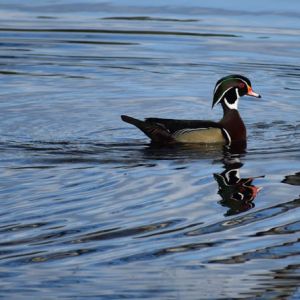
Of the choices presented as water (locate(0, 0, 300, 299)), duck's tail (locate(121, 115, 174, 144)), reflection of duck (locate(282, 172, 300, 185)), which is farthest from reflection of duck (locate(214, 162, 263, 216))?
duck's tail (locate(121, 115, 174, 144))

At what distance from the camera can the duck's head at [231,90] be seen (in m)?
14.8

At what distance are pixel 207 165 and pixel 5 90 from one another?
4.69 meters

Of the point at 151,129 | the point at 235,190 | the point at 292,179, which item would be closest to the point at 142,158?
the point at 151,129

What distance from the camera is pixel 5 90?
1631cm

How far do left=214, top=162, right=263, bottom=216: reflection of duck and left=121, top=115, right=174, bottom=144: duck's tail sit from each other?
1.65m

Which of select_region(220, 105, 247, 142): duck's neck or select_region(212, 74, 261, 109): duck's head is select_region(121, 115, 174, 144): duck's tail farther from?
select_region(212, 74, 261, 109): duck's head

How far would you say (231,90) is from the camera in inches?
585

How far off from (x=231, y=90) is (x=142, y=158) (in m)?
2.39

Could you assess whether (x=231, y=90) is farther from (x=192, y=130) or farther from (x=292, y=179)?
(x=292, y=179)

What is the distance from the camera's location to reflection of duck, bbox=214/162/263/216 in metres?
10.7

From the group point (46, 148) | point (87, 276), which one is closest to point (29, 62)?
point (46, 148)

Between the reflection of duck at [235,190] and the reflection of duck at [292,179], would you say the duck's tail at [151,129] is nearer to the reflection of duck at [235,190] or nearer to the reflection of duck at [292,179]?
the reflection of duck at [235,190]

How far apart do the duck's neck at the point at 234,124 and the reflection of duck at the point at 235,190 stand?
1440mm

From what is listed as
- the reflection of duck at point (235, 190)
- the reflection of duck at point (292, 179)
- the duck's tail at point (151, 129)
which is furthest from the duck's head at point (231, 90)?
the reflection of duck at point (292, 179)
